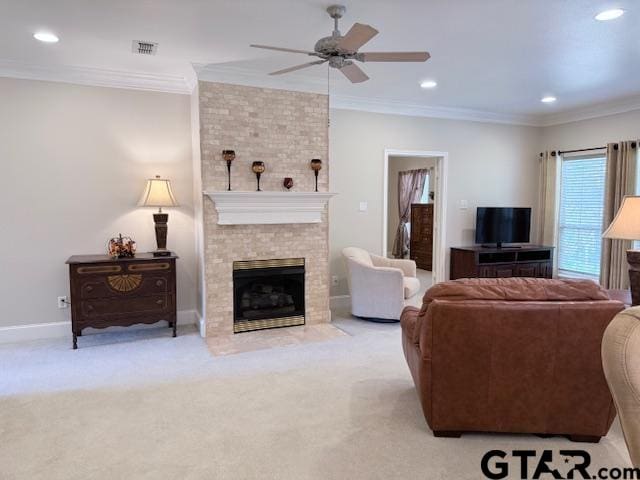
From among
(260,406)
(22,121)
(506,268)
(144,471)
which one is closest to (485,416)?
(260,406)

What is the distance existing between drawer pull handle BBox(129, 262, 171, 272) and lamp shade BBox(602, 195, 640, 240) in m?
3.80

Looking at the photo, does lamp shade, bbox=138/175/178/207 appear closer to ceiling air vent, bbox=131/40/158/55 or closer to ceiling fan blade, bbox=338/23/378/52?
ceiling air vent, bbox=131/40/158/55

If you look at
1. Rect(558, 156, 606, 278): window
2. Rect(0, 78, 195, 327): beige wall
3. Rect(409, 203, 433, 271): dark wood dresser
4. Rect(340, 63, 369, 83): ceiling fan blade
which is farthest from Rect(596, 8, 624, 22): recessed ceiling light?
Rect(409, 203, 433, 271): dark wood dresser

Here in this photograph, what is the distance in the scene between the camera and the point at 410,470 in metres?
2.22

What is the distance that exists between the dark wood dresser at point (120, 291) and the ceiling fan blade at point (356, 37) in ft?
8.73

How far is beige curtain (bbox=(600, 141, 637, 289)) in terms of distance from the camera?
18.1 feet

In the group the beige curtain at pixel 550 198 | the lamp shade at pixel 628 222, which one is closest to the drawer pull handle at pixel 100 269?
the lamp shade at pixel 628 222

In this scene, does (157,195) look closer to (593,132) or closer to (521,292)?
(521,292)

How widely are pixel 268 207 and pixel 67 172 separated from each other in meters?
2.01

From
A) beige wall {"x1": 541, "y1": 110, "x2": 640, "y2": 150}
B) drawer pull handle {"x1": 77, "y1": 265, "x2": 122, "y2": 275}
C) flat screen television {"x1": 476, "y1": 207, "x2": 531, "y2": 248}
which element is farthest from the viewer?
flat screen television {"x1": 476, "y1": 207, "x2": 531, "y2": 248}

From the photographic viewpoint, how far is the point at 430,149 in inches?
240

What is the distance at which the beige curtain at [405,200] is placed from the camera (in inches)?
367

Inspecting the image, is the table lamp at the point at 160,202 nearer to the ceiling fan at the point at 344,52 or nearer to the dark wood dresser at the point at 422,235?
the ceiling fan at the point at 344,52

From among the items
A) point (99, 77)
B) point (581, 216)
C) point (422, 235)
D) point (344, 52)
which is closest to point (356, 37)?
point (344, 52)
